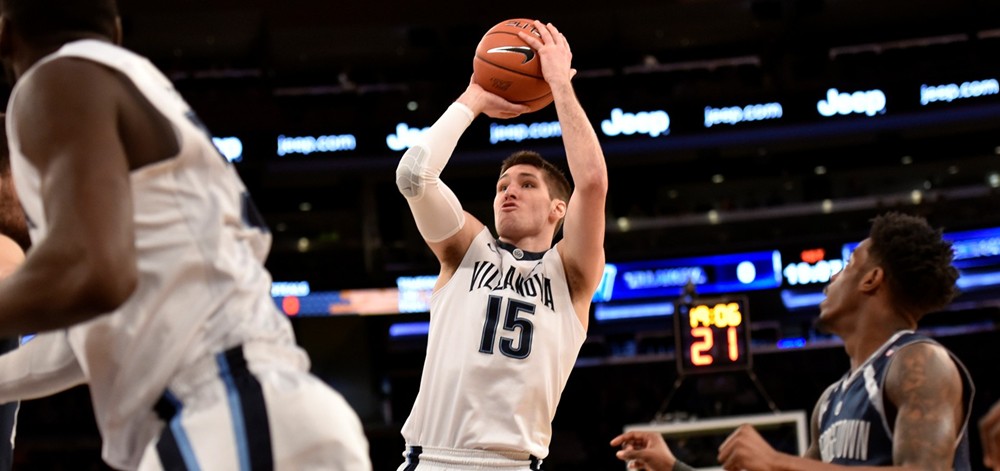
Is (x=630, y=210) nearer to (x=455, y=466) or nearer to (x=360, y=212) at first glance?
(x=360, y=212)

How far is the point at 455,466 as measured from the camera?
4094mm

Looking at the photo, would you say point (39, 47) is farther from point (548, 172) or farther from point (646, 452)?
point (548, 172)

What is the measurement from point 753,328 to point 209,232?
1677 centimetres

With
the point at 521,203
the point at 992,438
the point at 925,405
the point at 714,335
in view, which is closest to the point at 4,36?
the point at 992,438

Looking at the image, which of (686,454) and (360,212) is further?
(360,212)

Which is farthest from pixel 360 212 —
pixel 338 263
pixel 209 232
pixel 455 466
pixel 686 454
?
pixel 209 232

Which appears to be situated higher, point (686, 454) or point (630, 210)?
point (630, 210)

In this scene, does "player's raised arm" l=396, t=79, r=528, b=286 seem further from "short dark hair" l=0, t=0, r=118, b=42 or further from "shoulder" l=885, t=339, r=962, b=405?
"short dark hair" l=0, t=0, r=118, b=42

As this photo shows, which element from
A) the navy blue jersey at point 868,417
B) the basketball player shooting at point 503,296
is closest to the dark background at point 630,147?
the basketball player shooting at point 503,296

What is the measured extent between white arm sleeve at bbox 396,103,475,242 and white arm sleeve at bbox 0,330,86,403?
80.0 inches

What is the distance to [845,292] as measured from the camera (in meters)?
3.71

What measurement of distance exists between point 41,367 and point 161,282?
62 cm

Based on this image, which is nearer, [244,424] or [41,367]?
[244,424]

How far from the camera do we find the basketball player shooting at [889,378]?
3.12 m
